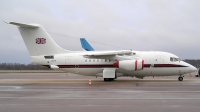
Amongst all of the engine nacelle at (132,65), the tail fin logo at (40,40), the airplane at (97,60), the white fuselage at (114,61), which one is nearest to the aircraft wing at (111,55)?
the airplane at (97,60)

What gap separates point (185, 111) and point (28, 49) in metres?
19.2

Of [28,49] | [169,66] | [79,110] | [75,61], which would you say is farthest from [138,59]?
[79,110]

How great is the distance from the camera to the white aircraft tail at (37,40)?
77.6 ft

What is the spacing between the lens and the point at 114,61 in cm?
2400

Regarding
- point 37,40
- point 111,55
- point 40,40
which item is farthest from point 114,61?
point 37,40

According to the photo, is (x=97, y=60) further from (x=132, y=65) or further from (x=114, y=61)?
(x=132, y=65)

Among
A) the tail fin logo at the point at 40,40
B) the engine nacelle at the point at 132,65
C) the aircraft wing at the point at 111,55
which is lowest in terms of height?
the engine nacelle at the point at 132,65

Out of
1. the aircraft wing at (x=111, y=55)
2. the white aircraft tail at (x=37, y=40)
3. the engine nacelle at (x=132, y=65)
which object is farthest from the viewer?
the white aircraft tail at (x=37, y=40)

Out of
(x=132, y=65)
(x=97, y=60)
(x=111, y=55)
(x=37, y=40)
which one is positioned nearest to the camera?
(x=132, y=65)

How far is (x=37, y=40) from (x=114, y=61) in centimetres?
833

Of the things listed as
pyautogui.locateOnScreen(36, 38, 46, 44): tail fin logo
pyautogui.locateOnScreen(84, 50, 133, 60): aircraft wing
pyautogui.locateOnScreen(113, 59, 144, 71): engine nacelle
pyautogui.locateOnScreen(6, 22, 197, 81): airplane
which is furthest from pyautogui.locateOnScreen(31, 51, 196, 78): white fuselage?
pyautogui.locateOnScreen(36, 38, 46, 44): tail fin logo

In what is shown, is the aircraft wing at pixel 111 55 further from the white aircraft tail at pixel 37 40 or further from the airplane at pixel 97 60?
the white aircraft tail at pixel 37 40

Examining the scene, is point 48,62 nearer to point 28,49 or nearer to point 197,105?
point 28,49

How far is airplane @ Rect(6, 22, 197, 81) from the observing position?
23.7m
